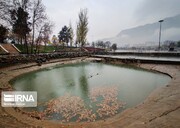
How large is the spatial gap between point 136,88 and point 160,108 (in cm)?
438

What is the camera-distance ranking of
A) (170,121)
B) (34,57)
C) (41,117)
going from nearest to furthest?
(170,121)
(41,117)
(34,57)

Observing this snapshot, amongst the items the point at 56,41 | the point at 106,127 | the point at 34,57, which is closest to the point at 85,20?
the point at 34,57

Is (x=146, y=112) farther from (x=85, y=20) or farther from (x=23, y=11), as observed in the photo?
(x=85, y=20)

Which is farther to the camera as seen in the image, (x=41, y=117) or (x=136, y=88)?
(x=136, y=88)

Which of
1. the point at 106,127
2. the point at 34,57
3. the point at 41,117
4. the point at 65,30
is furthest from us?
the point at 65,30

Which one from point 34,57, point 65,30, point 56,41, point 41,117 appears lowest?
point 41,117

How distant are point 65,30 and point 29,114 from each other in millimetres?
60841

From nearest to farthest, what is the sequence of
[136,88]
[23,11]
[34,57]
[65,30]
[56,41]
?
[136,88] < [34,57] < [23,11] < [65,30] < [56,41]

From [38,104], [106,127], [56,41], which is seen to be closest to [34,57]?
[38,104]

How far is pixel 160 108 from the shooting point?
5531 millimetres

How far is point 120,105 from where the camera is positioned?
23.4 feet

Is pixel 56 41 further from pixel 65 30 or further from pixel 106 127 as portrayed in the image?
pixel 106 127

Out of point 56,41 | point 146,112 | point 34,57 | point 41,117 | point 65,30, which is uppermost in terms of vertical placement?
point 65,30

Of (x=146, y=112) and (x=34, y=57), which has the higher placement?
(x=34, y=57)
